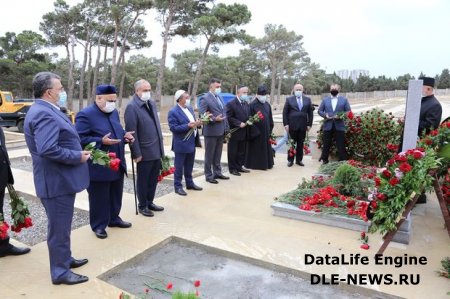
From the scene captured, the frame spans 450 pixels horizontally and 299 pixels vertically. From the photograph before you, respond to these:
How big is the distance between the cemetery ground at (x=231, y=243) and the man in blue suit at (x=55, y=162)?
0.24 m

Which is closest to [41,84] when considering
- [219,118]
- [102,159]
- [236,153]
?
[102,159]

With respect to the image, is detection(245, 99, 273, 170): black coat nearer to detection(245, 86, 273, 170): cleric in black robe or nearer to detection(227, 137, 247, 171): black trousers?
detection(245, 86, 273, 170): cleric in black robe

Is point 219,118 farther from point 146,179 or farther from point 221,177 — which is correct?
point 146,179

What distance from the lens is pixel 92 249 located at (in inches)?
138

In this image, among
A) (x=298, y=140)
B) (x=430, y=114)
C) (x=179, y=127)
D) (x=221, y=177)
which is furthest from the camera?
(x=298, y=140)

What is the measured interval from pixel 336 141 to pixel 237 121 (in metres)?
2.15

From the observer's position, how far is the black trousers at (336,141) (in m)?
7.22

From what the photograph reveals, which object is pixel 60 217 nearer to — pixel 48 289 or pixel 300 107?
pixel 48 289

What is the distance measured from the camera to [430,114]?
489 cm

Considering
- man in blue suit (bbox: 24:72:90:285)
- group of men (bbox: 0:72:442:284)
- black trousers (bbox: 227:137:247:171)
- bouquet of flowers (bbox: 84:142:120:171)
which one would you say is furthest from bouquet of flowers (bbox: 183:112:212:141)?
man in blue suit (bbox: 24:72:90:285)

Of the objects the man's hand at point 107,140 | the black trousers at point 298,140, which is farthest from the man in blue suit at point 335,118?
the man's hand at point 107,140

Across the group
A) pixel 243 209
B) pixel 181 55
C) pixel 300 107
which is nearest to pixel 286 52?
pixel 181 55

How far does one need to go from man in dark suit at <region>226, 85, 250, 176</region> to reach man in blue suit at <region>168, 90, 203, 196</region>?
1348 mm

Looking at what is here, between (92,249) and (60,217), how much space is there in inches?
32.6
